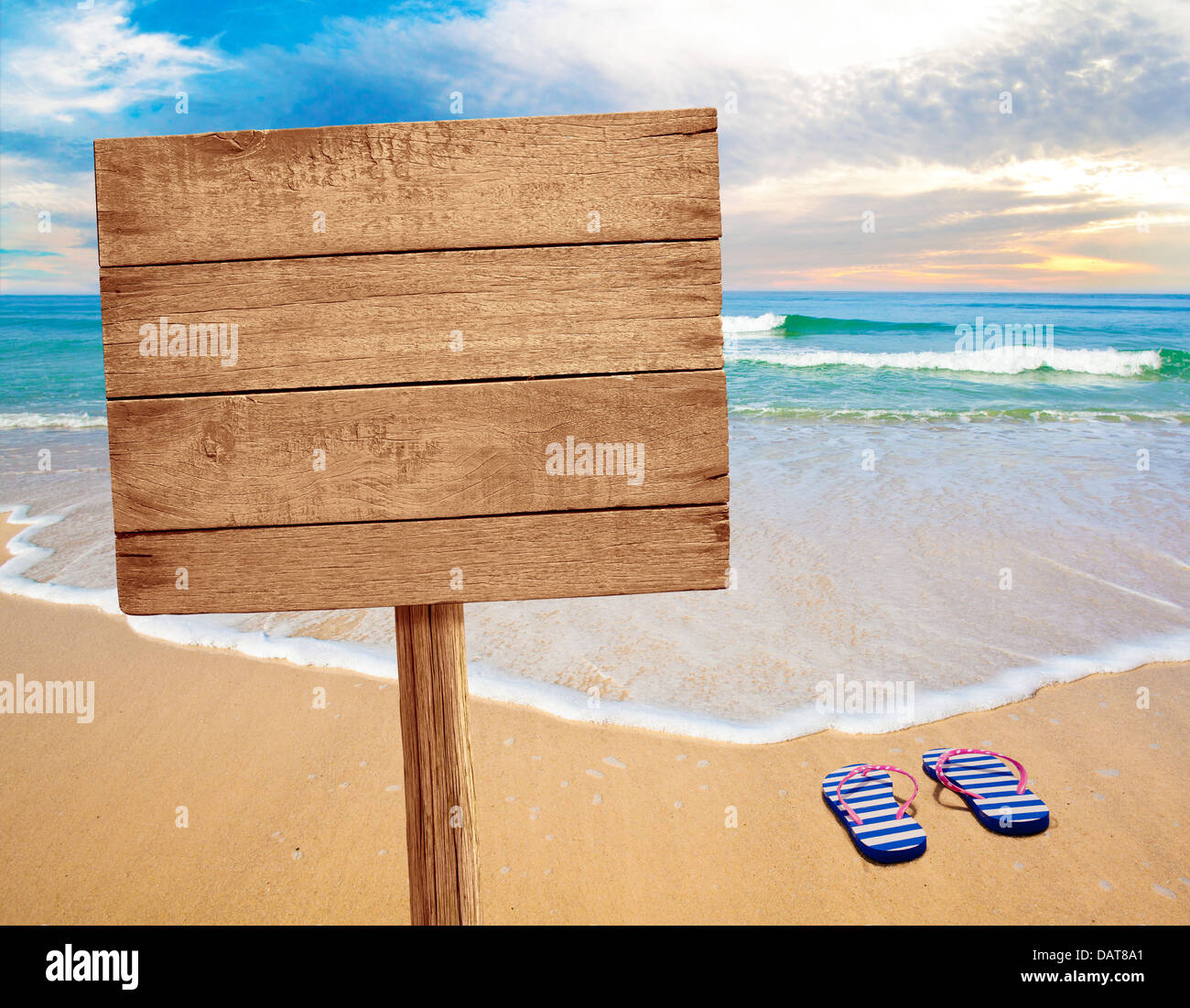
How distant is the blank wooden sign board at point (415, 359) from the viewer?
4.16 ft

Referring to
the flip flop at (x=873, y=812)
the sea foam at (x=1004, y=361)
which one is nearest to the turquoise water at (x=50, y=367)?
the flip flop at (x=873, y=812)

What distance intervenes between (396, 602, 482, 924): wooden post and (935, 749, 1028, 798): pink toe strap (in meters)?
2.36

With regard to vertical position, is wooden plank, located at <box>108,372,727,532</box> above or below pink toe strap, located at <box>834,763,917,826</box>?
above

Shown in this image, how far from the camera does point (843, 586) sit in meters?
5.33

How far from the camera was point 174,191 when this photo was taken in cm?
126

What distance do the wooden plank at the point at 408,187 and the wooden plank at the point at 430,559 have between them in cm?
49

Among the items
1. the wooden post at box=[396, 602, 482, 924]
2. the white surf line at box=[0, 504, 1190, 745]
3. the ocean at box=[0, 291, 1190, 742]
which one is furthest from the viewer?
the ocean at box=[0, 291, 1190, 742]

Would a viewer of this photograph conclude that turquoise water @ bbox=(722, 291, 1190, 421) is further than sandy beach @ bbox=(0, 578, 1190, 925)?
Yes

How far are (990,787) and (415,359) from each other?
3.10 metres

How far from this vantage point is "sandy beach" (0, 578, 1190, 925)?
271 centimetres

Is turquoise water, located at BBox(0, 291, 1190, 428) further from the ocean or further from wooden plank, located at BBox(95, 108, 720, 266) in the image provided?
wooden plank, located at BBox(95, 108, 720, 266)

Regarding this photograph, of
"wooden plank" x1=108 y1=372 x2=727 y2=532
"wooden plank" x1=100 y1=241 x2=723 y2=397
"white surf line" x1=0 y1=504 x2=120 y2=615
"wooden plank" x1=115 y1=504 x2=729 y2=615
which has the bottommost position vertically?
"white surf line" x1=0 y1=504 x2=120 y2=615

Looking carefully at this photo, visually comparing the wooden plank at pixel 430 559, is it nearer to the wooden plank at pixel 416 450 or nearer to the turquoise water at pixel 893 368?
the wooden plank at pixel 416 450

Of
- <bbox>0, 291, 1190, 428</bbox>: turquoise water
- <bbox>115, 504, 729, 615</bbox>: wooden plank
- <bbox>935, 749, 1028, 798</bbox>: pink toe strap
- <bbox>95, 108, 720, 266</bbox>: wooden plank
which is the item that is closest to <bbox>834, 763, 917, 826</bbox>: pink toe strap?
<bbox>935, 749, 1028, 798</bbox>: pink toe strap
